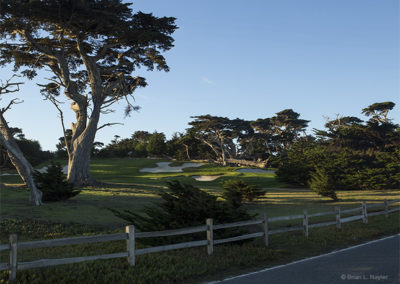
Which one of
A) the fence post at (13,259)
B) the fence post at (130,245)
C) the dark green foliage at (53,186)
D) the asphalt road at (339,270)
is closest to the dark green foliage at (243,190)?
the dark green foliage at (53,186)

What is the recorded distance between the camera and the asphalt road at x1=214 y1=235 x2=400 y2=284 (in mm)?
7020

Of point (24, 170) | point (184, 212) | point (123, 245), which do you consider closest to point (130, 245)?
point (184, 212)

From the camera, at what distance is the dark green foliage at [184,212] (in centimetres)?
975

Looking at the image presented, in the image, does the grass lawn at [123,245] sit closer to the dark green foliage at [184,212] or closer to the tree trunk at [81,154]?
the dark green foliage at [184,212]

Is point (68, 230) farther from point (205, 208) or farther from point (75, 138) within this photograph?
point (75, 138)

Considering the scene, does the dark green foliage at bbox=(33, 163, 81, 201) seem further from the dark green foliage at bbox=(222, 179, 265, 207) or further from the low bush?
the low bush

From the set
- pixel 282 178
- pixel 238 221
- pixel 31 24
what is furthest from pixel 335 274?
pixel 282 178

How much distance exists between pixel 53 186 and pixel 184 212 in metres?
14.4

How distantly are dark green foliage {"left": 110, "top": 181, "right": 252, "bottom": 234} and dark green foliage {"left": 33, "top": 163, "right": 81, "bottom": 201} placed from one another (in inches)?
515

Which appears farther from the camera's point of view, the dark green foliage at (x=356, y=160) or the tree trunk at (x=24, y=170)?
the dark green foliage at (x=356, y=160)

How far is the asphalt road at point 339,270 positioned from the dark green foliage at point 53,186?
55.0ft

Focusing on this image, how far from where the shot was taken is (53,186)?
2141 centimetres

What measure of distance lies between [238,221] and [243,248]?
1061mm

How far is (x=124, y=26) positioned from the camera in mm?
27469
